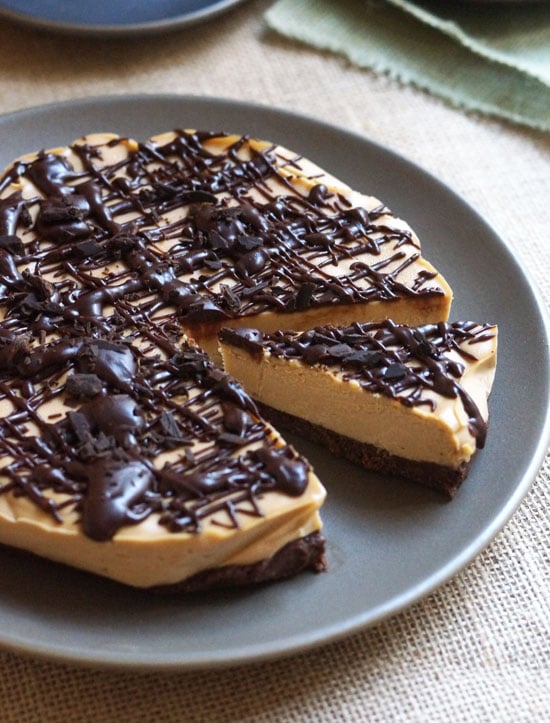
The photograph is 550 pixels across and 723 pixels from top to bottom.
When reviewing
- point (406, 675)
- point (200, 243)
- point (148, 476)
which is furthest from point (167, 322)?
point (406, 675)

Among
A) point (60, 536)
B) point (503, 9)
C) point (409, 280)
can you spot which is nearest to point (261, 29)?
point (503, 9)

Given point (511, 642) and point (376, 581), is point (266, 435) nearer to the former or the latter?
point (376, 581)

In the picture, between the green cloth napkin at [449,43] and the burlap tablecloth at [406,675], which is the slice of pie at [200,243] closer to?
the burlap tablecloth at [406,675]

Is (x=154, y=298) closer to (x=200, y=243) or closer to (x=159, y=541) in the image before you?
(x=200, y=243)

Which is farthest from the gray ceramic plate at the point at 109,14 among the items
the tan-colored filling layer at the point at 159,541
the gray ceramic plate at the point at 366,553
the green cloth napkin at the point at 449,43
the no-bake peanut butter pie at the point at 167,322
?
the tan-colored filling layer at the point at 159,541

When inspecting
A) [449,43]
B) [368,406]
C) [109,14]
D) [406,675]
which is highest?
[449,43]

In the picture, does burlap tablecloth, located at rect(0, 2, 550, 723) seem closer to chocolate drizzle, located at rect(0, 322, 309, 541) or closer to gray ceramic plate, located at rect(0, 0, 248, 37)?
chocolate drizzle, located at rect(0, 322, 309, 541)

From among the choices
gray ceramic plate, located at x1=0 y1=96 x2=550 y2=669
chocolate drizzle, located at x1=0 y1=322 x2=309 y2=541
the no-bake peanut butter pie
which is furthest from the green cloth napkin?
chocolate drizzle, located at x1=0 y1=322 x2=309 y2=541
